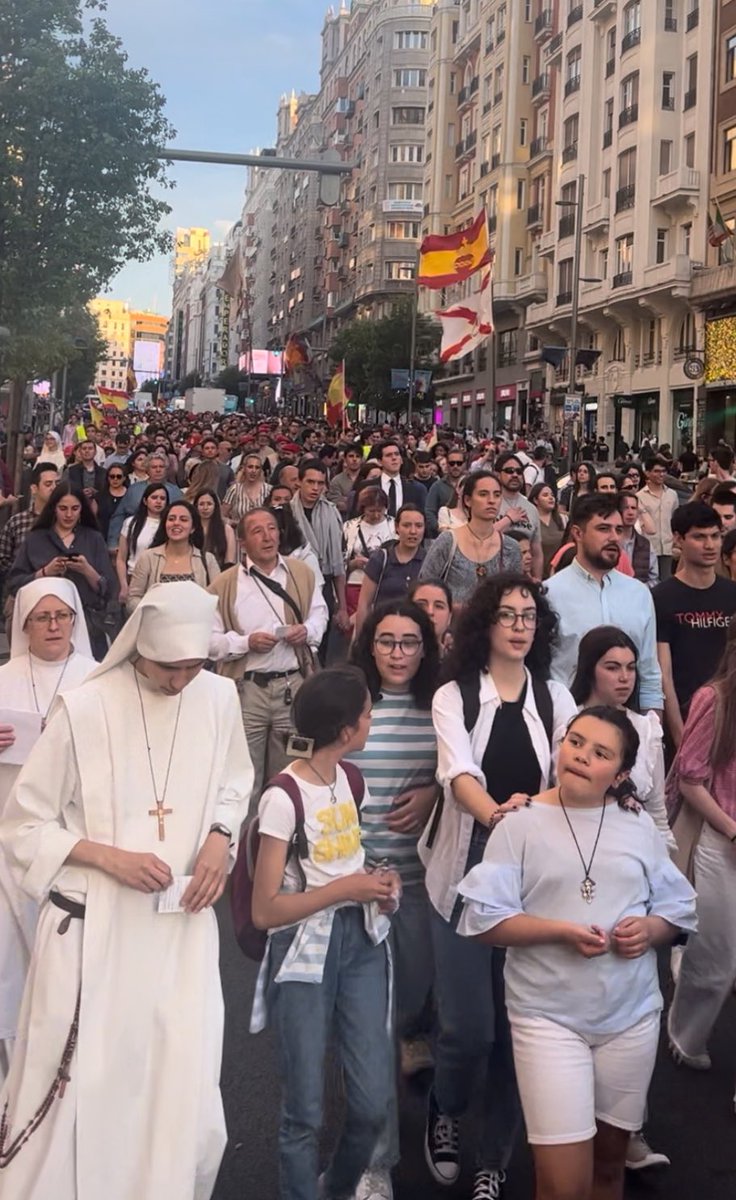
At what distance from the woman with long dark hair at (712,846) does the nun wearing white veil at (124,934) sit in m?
1.87

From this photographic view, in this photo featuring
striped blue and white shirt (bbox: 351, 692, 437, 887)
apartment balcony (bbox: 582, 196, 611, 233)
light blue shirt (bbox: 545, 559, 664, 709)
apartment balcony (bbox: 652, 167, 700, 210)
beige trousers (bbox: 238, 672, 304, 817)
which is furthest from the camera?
Result: apartment balcony (bbox: 582, 196, 611, 233)

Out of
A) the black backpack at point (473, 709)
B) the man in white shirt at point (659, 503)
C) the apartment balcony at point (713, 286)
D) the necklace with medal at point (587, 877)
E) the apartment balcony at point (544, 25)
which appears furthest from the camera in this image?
the apartment balcony at point (544, 25)

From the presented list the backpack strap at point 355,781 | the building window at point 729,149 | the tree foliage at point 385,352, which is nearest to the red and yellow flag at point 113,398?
the tree foliage at point 385,352

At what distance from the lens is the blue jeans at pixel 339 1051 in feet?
10.4

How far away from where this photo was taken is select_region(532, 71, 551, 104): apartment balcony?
171ft

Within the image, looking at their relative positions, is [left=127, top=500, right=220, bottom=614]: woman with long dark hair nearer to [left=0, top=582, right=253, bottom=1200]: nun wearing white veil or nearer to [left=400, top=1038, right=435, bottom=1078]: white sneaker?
[left=400, top=1038, right=435, bottom=1078]: white sneaker

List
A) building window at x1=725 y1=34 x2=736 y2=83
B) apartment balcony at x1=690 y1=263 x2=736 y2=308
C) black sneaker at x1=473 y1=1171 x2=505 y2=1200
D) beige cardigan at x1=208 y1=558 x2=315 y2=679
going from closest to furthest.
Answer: black sneaker at x1=473 y1=1171 x2=505 y2=1200
beige cardigan at x1=208 y1=558 x2=315 y2=679
apartment balcony at x1=690 y1=263 x2=736 y2=308
building window at x1=725 y1=34 x2=736 y2=83

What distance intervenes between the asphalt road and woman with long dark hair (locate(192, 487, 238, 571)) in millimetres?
4160

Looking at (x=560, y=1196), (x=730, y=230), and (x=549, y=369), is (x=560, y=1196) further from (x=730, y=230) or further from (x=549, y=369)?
(x=549, y=369)

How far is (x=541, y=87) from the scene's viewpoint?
52.8 metres

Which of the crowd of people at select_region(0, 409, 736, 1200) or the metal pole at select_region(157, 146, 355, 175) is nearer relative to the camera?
the crowd of people at select_region(0, 409, 736, 1200)

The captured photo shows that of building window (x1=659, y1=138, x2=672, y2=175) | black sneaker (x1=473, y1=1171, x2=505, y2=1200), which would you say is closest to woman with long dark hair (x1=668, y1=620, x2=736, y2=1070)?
black sneaker (x1=473, y1=1171, x2=505, y2=1200)

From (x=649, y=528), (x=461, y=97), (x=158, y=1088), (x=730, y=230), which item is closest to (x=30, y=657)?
(x=158, y=1088)

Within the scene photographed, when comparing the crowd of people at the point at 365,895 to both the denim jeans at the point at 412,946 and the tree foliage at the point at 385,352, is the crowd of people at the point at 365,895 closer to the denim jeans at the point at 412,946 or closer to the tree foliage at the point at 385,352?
the denim jeans at the point at 412,946
